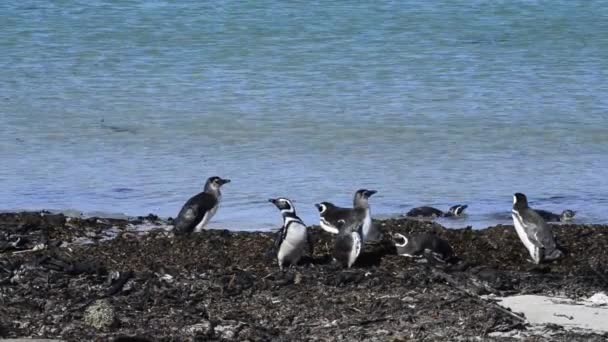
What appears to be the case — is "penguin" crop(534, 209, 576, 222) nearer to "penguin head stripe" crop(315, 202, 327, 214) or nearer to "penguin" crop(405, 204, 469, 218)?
"penguin" crop(405, 204, 469, 218)

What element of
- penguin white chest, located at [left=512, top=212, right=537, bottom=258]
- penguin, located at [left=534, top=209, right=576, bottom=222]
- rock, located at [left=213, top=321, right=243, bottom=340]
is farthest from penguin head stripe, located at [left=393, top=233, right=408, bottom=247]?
rock, located at [left=213, top=321, right=243, bottom=340]

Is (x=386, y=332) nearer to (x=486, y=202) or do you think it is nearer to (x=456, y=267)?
(x=456, y=267)

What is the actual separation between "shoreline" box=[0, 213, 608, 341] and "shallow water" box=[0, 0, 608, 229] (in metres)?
1.43

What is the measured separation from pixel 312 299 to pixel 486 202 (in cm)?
438

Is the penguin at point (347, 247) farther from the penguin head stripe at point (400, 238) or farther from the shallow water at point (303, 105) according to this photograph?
the shallow water at point (303, 105)

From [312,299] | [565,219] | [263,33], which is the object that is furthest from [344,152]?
[263,33]

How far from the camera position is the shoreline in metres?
8.27

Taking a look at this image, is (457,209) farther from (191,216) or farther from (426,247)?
(191,216)

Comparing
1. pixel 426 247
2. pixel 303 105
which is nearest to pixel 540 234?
pixel 426 247

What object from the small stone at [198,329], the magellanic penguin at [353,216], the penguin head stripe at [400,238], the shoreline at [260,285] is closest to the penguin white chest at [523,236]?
the shoreline at [260,285]

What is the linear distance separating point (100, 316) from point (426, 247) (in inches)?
104

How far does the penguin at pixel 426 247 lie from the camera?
394 inches

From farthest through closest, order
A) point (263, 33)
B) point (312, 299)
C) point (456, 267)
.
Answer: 1. point (263, 33)
2. point (456, 267)
3. point (312, 299)

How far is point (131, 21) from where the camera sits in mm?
24812
